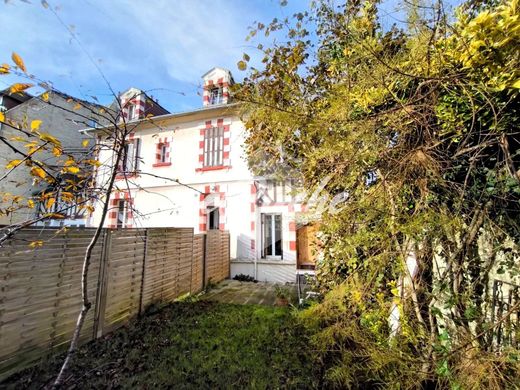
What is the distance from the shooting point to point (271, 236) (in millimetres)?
9531

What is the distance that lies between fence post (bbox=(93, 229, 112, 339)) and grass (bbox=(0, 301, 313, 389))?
0.22 meters

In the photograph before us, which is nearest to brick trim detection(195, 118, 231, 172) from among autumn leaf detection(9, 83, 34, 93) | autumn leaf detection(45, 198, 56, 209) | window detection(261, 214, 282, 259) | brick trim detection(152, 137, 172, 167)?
brick trim detection(152, 137, 172, 167)

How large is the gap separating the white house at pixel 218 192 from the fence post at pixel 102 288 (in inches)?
193

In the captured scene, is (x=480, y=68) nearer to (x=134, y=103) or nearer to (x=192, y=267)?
(x=192, y=267)

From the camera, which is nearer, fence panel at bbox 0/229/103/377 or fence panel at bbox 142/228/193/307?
fence panel at bbox 0/229/103/377

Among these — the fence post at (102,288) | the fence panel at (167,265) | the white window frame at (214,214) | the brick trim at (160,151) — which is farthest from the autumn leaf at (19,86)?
the brick trim at (160,151)

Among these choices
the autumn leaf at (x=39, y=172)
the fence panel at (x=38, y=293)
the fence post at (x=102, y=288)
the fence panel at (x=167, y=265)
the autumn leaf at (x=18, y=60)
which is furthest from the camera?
the fence panel at (x=167, y=265)

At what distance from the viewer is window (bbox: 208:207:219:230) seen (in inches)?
410

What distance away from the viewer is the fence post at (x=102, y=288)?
391 centimetres

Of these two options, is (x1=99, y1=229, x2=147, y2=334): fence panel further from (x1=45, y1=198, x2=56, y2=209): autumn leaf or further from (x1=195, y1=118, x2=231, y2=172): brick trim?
(x1=195, y1=118, x2=231, y2=172): brick trim

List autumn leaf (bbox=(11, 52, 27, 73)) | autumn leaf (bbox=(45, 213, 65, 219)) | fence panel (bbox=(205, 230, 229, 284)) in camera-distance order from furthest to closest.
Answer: fence panel (bbox=(205, 230, 229, 284))
autumn leaf (bbox=(45, 213, 65, 219))
autumn leaf (bbox=(11, 52, 27, 73))

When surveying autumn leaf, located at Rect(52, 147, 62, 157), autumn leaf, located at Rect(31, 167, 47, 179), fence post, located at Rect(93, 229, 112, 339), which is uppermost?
autumn leaf, located at Rect(52, 147, 62, 157)

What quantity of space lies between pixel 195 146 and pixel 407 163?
377 inches

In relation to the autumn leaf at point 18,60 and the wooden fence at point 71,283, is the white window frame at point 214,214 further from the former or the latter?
the autumn leaf at point 18,60
